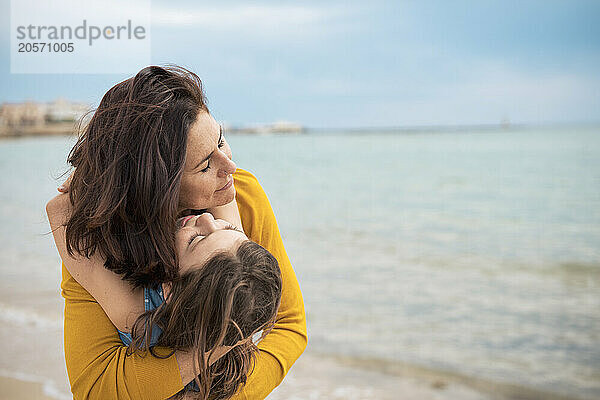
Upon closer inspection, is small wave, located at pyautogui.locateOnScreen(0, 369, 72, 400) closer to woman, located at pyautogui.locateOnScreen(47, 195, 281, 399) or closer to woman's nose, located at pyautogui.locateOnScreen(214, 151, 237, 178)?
woman, located at pyautogui.locateOnScreen(47, 195, 281, 399)

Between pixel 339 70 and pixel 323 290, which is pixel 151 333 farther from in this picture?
pixel 339 70

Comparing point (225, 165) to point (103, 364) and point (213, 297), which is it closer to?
point (213, 297)

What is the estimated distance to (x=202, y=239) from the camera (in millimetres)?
1223

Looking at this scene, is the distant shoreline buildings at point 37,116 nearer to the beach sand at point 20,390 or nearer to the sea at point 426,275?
the sea at point 426,275

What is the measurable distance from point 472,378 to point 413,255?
3.33m

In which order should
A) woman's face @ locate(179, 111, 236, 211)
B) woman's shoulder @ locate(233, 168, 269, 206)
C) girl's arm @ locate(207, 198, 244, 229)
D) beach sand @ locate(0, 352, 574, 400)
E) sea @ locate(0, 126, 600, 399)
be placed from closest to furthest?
1. woman's face @ locate(179, 111, 236, 211)
2. girl's arm @ locate(207, 198, 244, 229)
3. woman's shoulder @ locate(233, 168, 269, 206)
4. beach sand @ locate(0, 352, 574, 400)
5. sea @ locate(0, 126, 600, 399)

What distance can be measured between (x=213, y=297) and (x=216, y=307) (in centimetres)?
2

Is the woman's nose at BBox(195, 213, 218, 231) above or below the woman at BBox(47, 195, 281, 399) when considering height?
above

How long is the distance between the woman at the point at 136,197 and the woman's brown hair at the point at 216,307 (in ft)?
0.15

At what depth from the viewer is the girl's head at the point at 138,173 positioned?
118 centimetres

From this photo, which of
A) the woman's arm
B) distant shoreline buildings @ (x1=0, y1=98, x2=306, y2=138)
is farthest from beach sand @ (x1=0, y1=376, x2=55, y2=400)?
distant shoreline buildings @ (x1=0, y1=98, x2=306, y2=138)

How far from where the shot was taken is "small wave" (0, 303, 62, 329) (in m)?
5.15

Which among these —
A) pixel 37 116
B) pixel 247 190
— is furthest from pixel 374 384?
pixel 37 116

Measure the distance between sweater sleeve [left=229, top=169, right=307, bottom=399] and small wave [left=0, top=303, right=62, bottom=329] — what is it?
13.5ft
